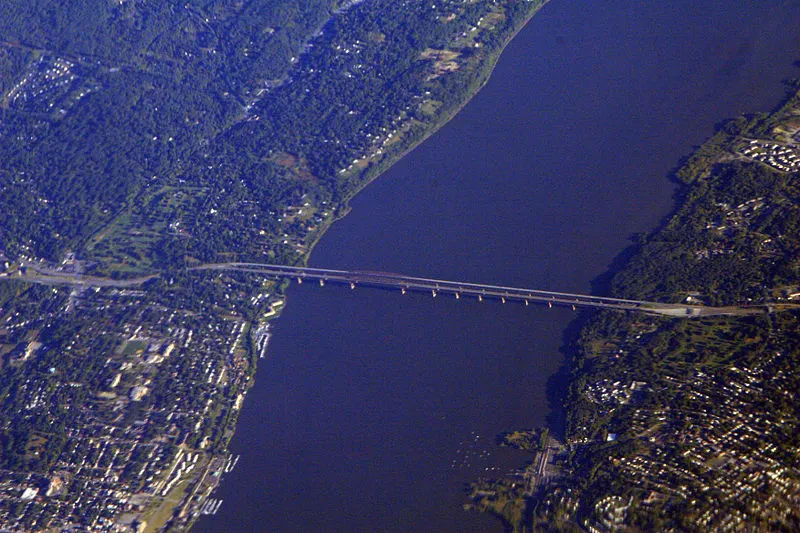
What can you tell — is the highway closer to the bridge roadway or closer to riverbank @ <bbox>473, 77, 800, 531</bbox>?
the bridge roadway

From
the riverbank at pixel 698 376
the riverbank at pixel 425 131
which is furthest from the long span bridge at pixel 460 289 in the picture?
the riverbank at pixel 425 131

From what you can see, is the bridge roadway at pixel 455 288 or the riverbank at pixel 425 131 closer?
the bridge roadway at pixel 455 288

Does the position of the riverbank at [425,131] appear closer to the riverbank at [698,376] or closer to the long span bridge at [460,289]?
the long span bridge at [460,289]

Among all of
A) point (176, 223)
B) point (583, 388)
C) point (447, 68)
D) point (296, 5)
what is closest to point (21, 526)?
point (176, 223)

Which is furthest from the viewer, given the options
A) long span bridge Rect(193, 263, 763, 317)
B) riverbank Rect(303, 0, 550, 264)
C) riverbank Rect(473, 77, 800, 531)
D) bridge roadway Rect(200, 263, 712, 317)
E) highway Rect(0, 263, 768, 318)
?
riverbank Rect(303, 0, 550, 264)

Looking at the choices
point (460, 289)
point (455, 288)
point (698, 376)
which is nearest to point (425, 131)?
point (455, 288)

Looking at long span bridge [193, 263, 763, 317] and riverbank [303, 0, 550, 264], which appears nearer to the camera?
long span bridge [193, 263, 763, 317]

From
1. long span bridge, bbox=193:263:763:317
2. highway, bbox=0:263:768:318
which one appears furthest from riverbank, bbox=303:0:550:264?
highway, bbox=0:263:768:318

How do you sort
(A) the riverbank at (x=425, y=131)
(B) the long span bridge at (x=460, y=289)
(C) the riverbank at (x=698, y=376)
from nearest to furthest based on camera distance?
1. (C) the riverbank at (x=698, y=376)
2. (B) the long span bridge at (x=460, y=289)
3. (A) the riverbank at (x=425, y=131)
